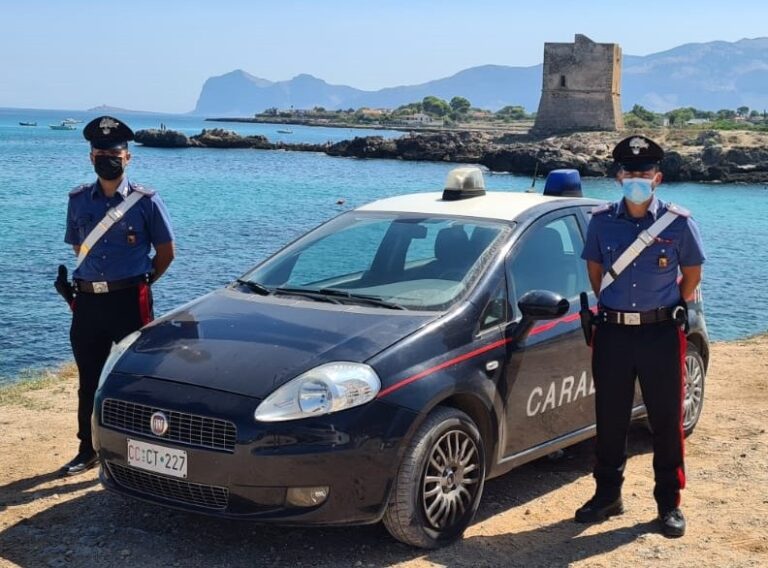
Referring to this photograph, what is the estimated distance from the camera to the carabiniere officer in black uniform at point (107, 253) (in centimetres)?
600

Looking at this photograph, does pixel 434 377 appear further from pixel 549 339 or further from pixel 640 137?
pixel 640 137

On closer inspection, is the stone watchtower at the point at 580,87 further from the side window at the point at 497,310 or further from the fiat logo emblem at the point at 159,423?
the fiat logo emblem at the point at 159,423

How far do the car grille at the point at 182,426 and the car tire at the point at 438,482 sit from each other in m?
0.81

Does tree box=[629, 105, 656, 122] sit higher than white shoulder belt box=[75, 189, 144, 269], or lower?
higher

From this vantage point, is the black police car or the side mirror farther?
the side mirror

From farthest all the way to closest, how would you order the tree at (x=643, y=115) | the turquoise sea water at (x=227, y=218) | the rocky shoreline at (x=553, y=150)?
the tree at (x=643, y=115) → the rocky shoreline at (x=553, y=150) → the turquoise sea water at (x=227, y=218)

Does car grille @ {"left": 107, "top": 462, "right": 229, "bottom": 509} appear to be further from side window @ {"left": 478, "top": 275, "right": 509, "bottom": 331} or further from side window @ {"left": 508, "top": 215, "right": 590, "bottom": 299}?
side window @ {"left": 508, "top": 215, "right": 590, "bottom": 299}

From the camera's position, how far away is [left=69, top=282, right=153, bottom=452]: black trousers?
19.8 feet

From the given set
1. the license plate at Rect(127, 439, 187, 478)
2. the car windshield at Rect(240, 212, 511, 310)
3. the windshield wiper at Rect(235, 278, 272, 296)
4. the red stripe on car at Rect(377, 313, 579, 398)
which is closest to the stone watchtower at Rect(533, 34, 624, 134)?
the car windshield at Rect(240, 212, 511, 310)

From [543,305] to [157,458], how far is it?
2.06 meters

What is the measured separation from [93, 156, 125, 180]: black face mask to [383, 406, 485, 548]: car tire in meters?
2.55

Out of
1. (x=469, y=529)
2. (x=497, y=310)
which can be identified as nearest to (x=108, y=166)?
(x=497, y=310)

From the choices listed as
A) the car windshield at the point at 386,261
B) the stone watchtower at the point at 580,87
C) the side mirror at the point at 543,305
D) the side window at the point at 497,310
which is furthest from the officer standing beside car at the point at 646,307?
the stone watchtower at the point at 580,87

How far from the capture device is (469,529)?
17.0 ft
